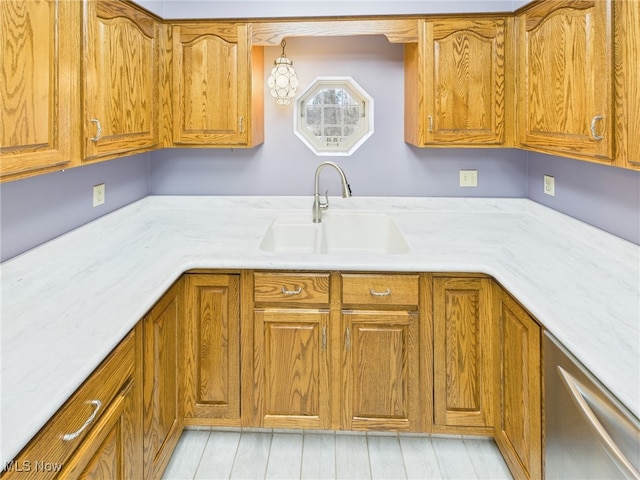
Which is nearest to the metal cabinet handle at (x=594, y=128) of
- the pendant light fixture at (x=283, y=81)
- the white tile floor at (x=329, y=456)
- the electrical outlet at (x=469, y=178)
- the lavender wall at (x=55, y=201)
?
the electrical outlet at (x=469, y=178)

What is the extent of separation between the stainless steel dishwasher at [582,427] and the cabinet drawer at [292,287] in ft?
2.91

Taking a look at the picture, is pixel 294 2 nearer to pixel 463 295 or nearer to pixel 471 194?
pixel 471 194

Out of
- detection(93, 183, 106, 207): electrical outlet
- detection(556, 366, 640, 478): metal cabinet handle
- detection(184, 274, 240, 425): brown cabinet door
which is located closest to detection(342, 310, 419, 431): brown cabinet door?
detection(184, 274, 240, 425): brown cabinet door

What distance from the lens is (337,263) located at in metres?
2.08

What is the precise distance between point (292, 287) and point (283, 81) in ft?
3.92

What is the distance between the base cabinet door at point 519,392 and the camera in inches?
66.1

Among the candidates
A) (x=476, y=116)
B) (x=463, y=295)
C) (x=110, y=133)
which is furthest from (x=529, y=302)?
(x=110, y=133)

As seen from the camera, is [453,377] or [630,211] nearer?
[630,211]

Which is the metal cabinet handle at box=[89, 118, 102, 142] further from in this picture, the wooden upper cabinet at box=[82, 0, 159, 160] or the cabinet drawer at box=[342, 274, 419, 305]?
the cabinet drawer at box=[342, 274, 419, 305]

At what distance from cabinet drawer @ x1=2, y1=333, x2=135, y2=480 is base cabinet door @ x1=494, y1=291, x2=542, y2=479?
125cm

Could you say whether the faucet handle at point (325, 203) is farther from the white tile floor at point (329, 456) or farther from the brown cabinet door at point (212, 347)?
the white tile floor at point (329, 456)

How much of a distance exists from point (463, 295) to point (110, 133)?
153cm

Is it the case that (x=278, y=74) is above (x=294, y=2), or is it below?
below

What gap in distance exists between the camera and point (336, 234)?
2.89 m
